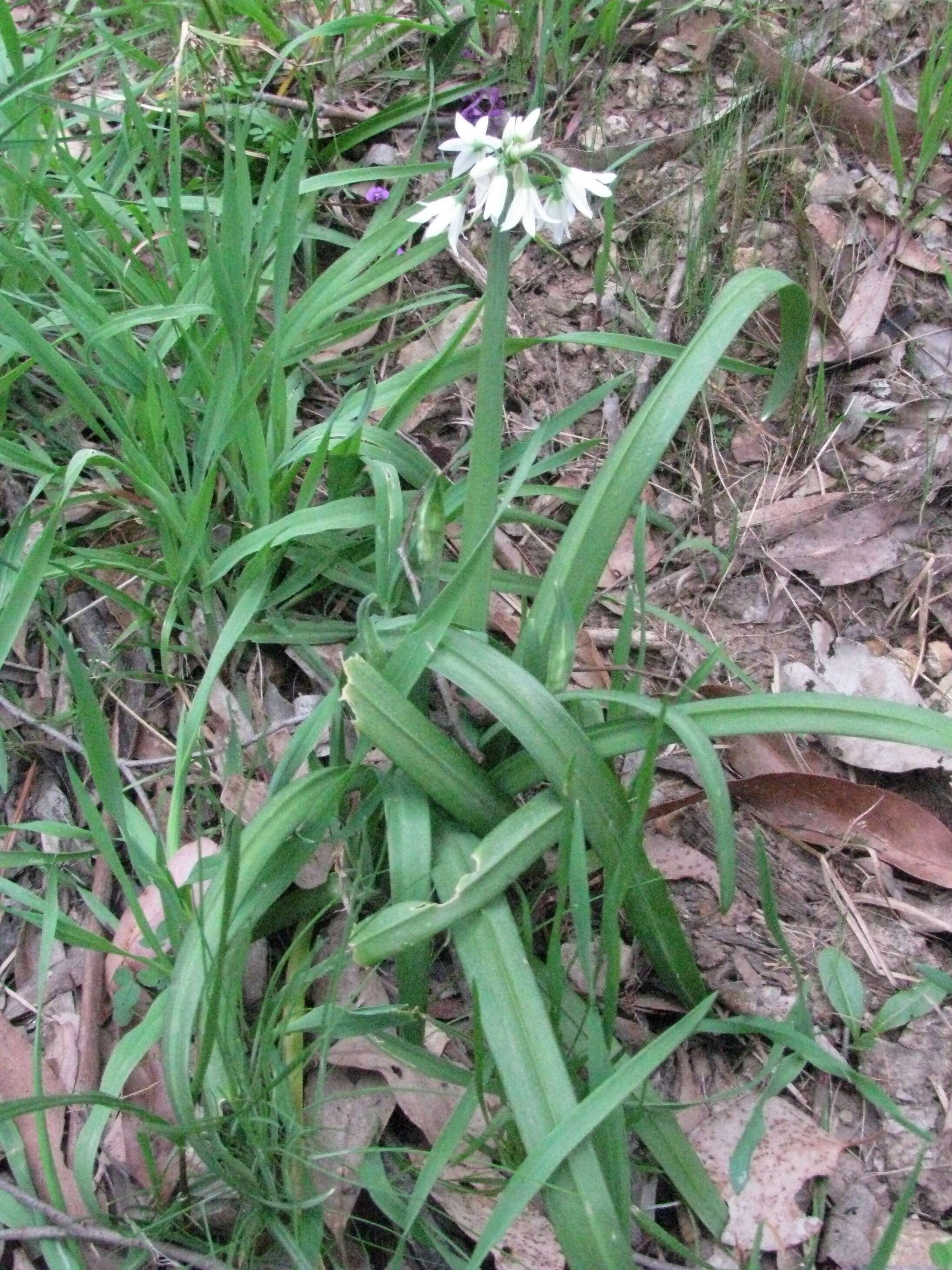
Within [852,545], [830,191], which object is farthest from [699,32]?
[852,545]

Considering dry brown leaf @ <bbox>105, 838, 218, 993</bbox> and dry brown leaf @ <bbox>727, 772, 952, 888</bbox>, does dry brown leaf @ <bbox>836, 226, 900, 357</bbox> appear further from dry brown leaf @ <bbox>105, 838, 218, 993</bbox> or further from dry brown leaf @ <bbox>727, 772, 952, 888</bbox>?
dry brown leaf @ <bbox>105, 838, 218, 993</bbox>

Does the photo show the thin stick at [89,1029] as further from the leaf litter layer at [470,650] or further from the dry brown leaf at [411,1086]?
the dry brown leaf at [411,1086]

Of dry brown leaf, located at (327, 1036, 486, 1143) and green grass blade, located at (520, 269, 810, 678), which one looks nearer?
dry brown leaf, located at (327, 1036, 486, 1143)

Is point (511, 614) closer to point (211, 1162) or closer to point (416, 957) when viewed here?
point (416, 957)

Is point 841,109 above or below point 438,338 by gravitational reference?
above

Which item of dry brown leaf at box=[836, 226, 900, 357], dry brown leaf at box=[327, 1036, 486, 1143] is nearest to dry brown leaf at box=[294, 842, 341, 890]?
dry brown leaf at box=[327, 1036, 486, 1143]

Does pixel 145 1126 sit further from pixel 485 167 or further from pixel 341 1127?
pixel 485 167

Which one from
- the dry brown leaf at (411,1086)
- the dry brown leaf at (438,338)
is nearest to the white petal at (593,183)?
the dry brown leaf at (438,338)
